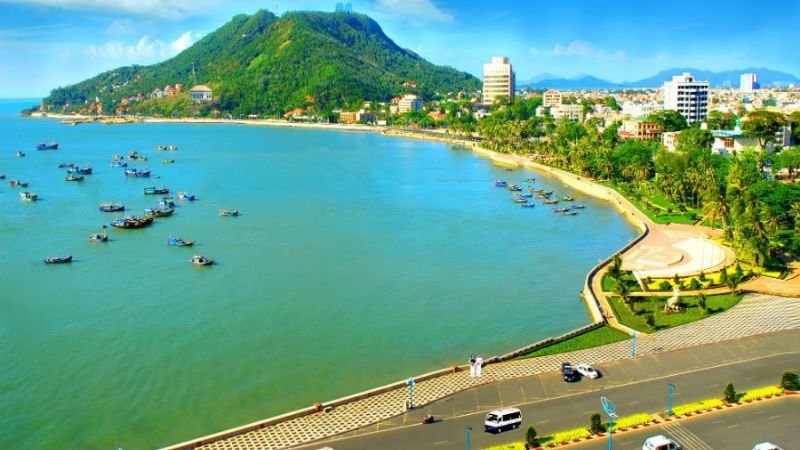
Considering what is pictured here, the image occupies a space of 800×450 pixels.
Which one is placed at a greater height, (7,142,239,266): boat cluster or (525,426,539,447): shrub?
(7,142,239,266): boat cluster

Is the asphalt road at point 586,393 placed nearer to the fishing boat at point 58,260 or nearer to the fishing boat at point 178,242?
the fishing boat at point 178,242

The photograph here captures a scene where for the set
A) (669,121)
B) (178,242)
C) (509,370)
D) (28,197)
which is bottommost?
(509,370)

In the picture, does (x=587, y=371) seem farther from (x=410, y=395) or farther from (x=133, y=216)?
(x=133, y=216)

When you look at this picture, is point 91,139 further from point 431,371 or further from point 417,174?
point 431,371

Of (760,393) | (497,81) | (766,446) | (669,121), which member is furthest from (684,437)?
(497,81)

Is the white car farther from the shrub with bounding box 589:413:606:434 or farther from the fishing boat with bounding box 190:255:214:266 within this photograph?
the fishing boat with bounding box 190:255:214:266

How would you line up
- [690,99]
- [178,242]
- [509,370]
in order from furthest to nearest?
1. [690,99]
2. [178,242]
3. [509,370]

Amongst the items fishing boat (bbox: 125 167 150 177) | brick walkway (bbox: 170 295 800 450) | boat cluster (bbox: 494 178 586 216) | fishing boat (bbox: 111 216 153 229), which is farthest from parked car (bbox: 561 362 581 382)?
fishing boat (bbox: 125 167 150 177)
